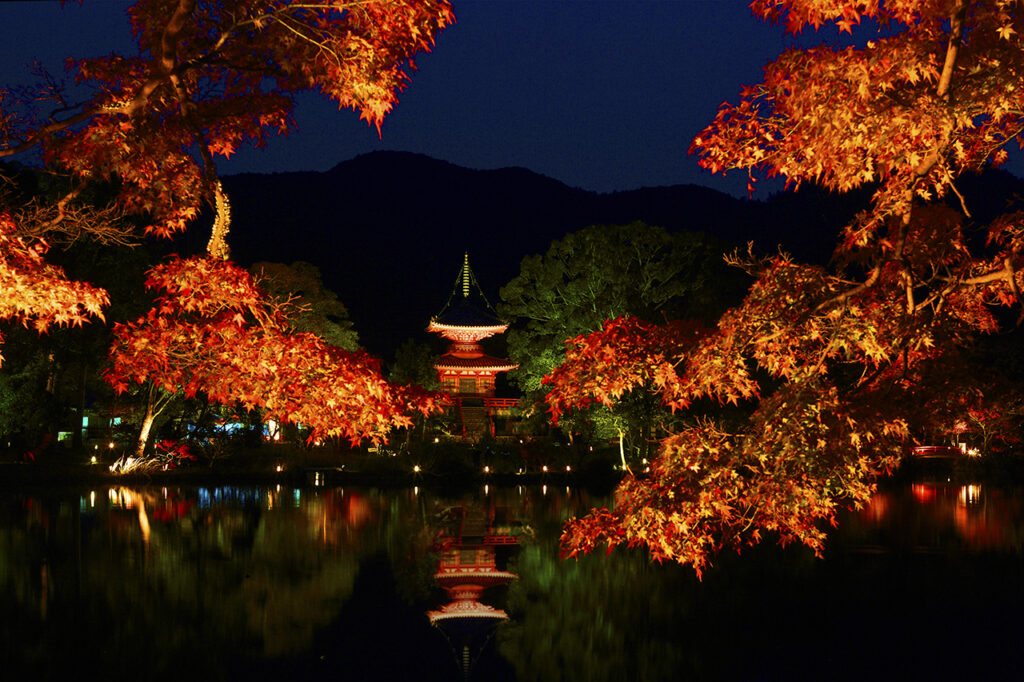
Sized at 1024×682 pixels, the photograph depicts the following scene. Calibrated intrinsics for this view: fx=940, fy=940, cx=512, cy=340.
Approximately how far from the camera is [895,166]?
189 inches

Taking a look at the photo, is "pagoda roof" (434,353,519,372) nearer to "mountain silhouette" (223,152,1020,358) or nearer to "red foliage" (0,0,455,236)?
"mountain silhouette" (223,152,1020,358)

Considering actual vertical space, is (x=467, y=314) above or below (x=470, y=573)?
above

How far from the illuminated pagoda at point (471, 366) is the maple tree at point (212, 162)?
102 ft

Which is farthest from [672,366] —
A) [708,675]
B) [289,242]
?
[289,242]

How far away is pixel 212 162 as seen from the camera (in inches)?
221

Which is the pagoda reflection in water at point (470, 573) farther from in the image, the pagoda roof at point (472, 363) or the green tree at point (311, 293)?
the pagoda roof at point (472, 363)

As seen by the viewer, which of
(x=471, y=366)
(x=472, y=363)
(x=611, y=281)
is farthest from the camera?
(x=472, y=363)

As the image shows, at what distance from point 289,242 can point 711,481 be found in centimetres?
8801

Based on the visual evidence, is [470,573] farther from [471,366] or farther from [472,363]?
[472,363]

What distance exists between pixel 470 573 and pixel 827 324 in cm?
895

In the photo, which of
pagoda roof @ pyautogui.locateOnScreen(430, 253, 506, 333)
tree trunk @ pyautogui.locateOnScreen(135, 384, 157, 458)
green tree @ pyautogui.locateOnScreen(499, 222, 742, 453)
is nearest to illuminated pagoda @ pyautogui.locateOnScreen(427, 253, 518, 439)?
pagoda roof @ pyautogui.locateOnScreen(430, 253, 506, 333)

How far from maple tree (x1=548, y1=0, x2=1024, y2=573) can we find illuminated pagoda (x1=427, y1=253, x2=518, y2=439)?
31679 mm

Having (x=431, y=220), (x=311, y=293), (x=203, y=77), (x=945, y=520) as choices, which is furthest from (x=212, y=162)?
(x=431, y=220)

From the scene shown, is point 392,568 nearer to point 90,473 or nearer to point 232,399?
point 232,399
